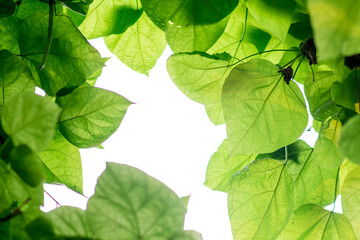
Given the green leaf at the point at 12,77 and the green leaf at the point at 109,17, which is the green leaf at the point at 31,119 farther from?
the green leaf at the point at 109,17

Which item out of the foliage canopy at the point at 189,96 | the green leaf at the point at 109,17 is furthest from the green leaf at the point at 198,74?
the green leaf at the point at 109,17

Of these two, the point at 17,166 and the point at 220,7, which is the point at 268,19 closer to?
the point at 220,7

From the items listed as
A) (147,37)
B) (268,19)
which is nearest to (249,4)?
(268,19)

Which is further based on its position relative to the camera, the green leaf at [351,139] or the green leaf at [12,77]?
the green leaf at [12,77]

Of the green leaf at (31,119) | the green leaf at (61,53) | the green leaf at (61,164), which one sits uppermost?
the green leaf at (61,53)

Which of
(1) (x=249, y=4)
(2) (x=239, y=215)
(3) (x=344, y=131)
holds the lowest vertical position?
(2) (x=239, y=215)

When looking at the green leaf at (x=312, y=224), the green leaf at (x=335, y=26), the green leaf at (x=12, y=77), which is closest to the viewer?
the green leaf at (x=335, y=26)

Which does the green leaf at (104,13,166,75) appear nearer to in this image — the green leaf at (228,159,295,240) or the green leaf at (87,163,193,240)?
the green leaf at (228,159,295,240)
